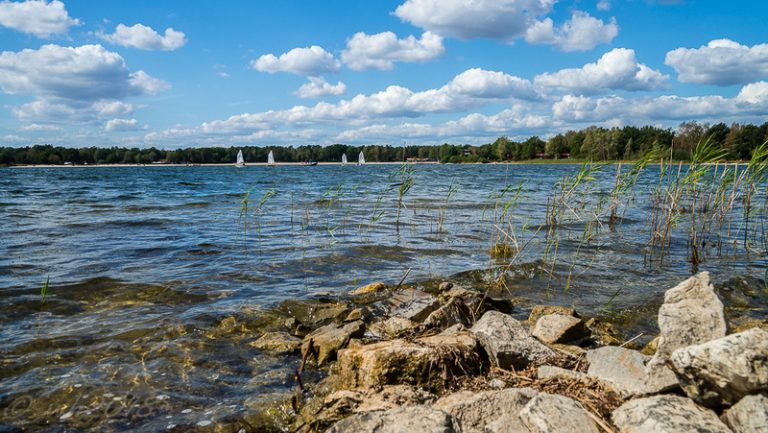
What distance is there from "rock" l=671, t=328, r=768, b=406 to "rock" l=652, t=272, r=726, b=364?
44cm

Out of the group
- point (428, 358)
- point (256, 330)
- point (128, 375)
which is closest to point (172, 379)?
point (128, 375)

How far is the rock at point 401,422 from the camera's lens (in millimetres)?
2830

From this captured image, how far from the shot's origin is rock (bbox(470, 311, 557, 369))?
14.3 feet

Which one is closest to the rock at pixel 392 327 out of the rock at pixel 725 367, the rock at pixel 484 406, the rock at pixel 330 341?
the rock at pixel 330 341

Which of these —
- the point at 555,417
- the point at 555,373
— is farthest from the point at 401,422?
the point at 555,373

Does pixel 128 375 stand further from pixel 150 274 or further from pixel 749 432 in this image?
pixel 749 432

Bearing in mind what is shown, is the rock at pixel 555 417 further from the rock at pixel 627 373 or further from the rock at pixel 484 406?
the rock at pixel 627 373

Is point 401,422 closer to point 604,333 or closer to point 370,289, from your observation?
point 604,333

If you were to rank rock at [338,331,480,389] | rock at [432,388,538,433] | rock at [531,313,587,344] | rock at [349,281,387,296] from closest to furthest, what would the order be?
rock at [432,388,538,433]
rock at [338,331,480,389]
rock at [531,313,587,344]
rock at [349,281,387,296]

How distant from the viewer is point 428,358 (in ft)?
13.9

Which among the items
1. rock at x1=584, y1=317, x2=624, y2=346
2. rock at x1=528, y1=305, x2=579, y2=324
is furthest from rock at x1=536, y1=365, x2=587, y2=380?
rock at x1=528, y1=305, x2=579, y2=324

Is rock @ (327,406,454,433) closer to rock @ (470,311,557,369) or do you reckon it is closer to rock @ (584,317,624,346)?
rock @ (470,311,557,369)

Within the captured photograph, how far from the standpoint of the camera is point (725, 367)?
2.78 meters

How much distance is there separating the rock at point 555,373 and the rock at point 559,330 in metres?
1.24
